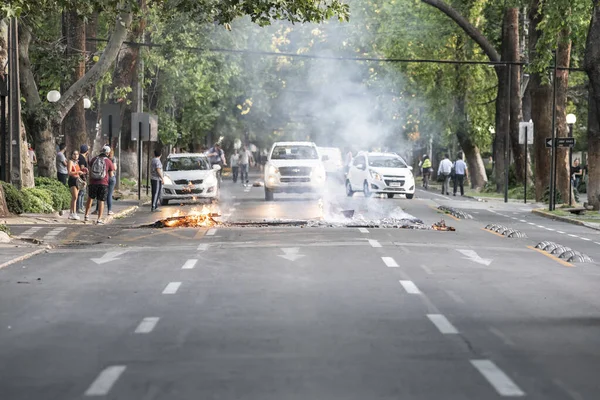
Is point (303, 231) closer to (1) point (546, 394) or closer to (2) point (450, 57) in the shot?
(1) point (546, 394)

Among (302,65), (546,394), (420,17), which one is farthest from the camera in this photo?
(302,65)

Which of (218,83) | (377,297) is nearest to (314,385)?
(377,297)

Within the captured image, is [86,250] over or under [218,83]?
under

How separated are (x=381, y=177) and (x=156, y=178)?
11000 millimetres

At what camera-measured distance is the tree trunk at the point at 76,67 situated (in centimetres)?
3659

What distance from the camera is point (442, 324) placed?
10812 millimetres

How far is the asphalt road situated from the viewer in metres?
7.91

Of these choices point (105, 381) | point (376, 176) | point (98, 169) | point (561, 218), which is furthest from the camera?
point (376, 176)

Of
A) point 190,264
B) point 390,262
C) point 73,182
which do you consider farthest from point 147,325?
point 73,182

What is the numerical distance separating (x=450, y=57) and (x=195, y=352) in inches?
1988

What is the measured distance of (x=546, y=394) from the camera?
7531 mm

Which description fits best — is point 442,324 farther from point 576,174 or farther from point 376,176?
point 576,174

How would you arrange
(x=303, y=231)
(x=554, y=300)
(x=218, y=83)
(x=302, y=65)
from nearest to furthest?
(x=554, y=300) → (x=303, y=231) → (x=218, y=83) → (x=302, y=65)

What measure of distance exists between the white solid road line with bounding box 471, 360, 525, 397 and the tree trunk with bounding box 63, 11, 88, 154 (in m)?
28.5
